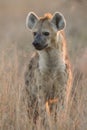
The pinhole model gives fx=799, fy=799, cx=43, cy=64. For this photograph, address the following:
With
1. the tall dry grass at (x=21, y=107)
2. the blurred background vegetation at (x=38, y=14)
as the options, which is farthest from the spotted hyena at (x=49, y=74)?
the blurred background vegetation at (x=38, y=14)

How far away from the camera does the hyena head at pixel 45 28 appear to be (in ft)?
30.1

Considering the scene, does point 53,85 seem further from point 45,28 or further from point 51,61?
point 45,28

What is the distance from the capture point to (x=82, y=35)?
1638 cm

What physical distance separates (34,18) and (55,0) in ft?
37.6

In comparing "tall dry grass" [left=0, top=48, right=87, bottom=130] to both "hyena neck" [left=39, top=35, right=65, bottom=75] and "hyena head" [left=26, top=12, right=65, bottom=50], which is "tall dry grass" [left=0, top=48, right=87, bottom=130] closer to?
"hyena neck" [left=39, top=35, right=65, bottom=75]

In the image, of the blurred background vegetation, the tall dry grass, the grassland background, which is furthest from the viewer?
the blurred background vegetation

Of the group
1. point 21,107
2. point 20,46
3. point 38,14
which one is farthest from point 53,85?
point 38,14

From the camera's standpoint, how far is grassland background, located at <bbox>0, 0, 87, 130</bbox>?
9008 millimetres

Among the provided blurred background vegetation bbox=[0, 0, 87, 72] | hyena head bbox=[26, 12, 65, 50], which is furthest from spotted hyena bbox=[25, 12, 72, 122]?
blurred background vegetation bbox=[0, 0, 87, 72]

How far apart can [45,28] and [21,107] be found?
990 mm

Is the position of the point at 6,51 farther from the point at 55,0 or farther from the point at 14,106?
the point at 55,0

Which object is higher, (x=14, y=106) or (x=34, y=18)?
(x=34, y=18)

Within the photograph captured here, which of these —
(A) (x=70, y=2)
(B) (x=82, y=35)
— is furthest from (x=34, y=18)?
(A) (x=70, y=2)

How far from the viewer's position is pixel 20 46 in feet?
47.0
